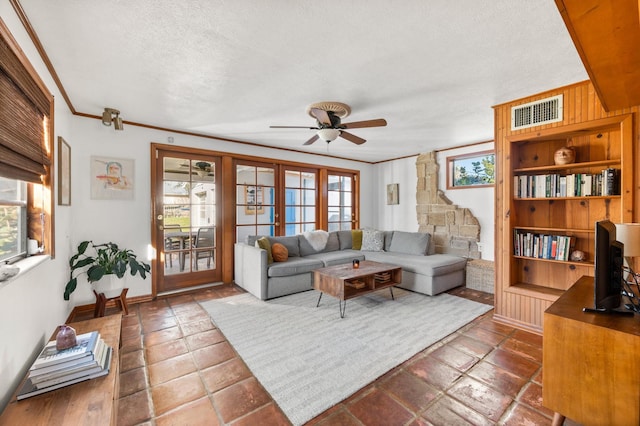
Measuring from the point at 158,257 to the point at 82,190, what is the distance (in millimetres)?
1197

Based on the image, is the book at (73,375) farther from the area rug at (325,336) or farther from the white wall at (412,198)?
the white wall at (412,198)

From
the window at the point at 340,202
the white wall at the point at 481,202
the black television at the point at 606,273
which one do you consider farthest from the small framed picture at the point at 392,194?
the black television at the point at 606,273

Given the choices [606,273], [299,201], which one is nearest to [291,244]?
[299,201]

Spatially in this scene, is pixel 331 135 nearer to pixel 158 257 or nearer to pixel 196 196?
pixel 196 196

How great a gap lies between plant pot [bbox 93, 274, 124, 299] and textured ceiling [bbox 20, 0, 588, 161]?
6.19 feet

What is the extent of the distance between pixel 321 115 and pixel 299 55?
0.71m

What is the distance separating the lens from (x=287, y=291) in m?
3.77

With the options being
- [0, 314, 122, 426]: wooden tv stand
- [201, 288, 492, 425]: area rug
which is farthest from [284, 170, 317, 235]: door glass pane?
[0, 314, 122, 426]: wooden tv stand

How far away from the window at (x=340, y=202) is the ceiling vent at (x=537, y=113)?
355 centimetres

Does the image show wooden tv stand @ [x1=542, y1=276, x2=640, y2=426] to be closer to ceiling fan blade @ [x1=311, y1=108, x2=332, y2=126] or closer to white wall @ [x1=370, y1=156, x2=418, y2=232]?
ceiling fan blade @ [x1=311, y1=108, x2=332, y2=126]

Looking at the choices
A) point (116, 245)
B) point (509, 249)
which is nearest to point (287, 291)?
point (116, 245)

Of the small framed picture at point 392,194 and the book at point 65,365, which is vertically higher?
the small framed picture at point 392,194

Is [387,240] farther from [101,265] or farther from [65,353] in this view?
[65,353]

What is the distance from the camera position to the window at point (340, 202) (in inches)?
236
